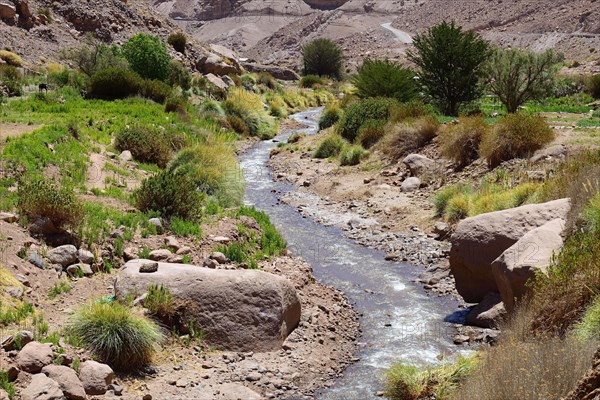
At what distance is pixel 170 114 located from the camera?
22812 mm

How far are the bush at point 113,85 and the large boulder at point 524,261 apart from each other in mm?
18957

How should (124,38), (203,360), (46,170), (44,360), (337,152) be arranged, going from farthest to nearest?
(124,38)
(337,152)
(46,170)
(203,360)
(44,360)

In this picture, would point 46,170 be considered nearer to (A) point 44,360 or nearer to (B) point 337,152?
(A) point 44,360

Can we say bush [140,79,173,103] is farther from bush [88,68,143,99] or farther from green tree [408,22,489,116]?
green tree [408,22,489,116]

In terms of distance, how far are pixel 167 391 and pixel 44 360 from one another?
1274mm

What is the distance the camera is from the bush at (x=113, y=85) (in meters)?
24.8

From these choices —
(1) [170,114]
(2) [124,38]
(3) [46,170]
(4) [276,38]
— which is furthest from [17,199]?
(4) [276,38]

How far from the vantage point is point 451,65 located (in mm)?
25656

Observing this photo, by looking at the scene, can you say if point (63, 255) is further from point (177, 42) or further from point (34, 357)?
point (177, 42)

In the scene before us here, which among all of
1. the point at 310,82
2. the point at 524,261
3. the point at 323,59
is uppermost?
the point at 323,59

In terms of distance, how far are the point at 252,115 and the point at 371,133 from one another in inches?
362

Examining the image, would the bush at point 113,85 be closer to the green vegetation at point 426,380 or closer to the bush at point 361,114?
the bush at point 361,114

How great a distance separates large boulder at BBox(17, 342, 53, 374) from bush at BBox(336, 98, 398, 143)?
1718cm

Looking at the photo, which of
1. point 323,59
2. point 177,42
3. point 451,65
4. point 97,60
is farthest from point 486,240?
point 323,59
